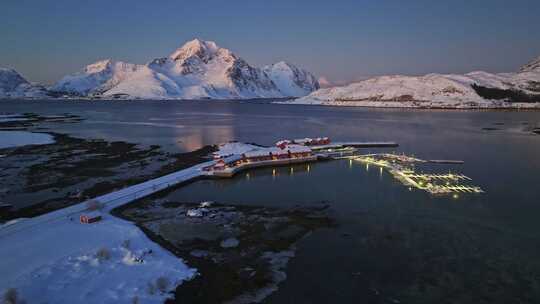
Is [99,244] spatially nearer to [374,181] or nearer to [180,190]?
[180,190]

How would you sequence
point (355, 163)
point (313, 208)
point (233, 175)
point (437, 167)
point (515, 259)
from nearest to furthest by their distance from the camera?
point (515, 259) → point (313, 208) → point (233, 175) → point (437, 167) → point (355, 163)

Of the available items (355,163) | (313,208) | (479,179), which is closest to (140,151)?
(355,163)

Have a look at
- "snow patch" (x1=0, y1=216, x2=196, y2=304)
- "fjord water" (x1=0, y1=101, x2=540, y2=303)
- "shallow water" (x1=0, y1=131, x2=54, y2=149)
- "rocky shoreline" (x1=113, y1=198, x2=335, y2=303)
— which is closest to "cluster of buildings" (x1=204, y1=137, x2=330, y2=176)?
"fjord water" (x1=0, y1=101, x2=540, y2=303)

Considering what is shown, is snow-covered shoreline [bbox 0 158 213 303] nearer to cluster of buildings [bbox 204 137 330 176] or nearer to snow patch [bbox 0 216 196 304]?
snow patch [bbox 0 216 196 304]

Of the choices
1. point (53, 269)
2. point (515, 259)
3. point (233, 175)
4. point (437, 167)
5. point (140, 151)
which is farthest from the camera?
point (140, 151)

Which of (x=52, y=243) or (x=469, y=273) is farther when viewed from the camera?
(x=52, y=243)

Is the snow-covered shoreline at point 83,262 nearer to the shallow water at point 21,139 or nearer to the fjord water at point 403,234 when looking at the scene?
the fjord water at point 403,234

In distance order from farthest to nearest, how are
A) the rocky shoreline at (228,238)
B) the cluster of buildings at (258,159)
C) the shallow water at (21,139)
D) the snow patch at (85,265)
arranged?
the shallow water at (21,139) → the cluster of buildings at (258,159) → the rocky shoreline at (228,238) → the snow patch at (85,265)

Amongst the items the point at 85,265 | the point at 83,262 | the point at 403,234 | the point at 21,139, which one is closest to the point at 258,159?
the point at 403,234

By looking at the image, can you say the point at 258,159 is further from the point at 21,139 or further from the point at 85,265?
the point at 21,139

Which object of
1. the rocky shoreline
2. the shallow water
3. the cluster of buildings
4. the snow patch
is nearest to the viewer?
the snow patch

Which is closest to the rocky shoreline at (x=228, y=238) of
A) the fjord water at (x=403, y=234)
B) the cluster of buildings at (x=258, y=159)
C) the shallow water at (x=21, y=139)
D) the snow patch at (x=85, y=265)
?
the fjord water at (x=403, y=234)
